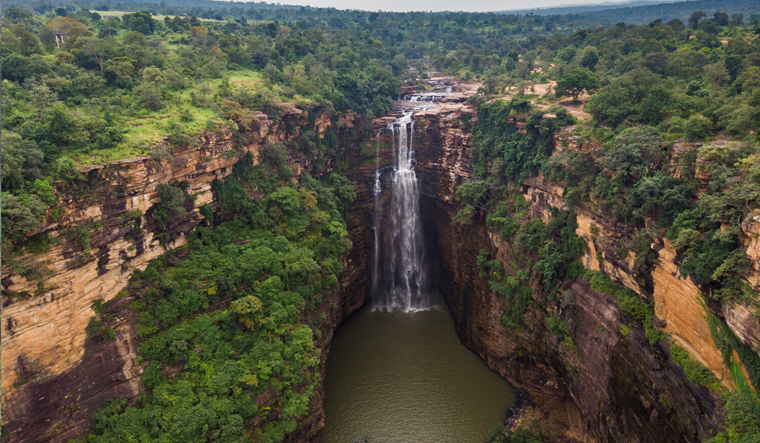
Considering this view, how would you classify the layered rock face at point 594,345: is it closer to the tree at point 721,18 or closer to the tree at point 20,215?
the tree at point 20,215

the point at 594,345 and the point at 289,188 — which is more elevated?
the point at 289,188

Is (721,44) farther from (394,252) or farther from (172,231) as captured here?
(172,231)

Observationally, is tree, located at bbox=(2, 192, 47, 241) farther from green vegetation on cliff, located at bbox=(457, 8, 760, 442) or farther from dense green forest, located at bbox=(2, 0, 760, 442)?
green vegetation on cliff, located at bbox=(457, 8, 760, 442)

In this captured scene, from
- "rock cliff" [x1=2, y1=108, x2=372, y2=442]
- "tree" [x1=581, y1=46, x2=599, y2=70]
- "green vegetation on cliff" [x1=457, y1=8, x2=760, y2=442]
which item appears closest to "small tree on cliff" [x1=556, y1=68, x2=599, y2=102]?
"green vegetation on cliff" [x1=457, y1=8, x2=760, y2=442]

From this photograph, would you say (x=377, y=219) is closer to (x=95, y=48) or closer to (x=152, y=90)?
(x=152, y=90)

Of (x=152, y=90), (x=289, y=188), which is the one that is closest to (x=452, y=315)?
(x=289, y=188)
